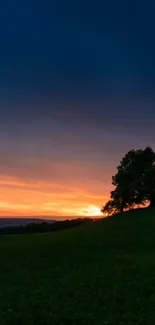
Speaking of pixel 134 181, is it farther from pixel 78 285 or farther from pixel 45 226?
pixel 78 285

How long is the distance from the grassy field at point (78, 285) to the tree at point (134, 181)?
4754 cm

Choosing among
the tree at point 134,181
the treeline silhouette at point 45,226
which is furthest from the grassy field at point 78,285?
the treeline silhouette at point 45,226

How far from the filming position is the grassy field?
52.1ft

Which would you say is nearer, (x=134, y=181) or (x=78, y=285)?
(x=78, y=285)

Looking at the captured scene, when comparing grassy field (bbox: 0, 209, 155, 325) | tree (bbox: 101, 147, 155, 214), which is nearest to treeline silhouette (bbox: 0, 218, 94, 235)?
tree (bbox: 101, 147, 155, 214)

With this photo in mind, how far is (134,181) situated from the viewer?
92062mm

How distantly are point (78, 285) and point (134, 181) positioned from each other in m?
70.8

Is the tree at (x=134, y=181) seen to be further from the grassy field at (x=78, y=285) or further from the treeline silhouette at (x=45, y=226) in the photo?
the grassy field at (x=78, y=285)

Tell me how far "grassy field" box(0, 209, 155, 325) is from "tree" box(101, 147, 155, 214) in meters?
47.5

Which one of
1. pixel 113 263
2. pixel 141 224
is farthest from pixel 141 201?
pixel 113 263

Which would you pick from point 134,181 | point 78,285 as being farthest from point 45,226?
point 78,285

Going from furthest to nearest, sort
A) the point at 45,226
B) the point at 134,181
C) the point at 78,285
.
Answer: the point at 45,226 → the point at 134,181 → the point at 78,285

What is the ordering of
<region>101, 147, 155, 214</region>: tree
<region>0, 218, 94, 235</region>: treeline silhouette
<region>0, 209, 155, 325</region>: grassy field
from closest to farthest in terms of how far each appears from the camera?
<region>0, 209, 155, 325</region>: grassy field → <region>101, 147, 155, 214</region>: tree → <region>0, 218, 94, 235</region>: treeline silhouette

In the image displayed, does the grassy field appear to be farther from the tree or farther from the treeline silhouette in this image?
the treeline silhouette
